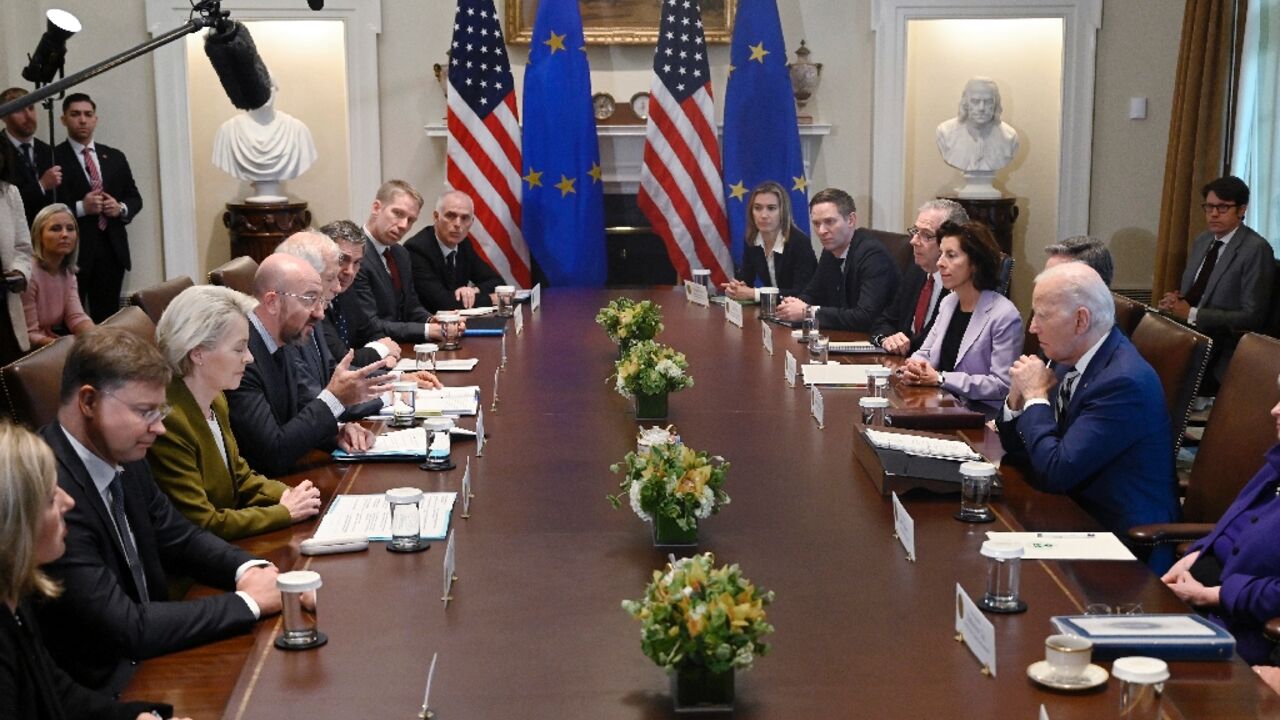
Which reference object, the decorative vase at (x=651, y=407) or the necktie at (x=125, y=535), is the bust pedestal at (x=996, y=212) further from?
the necktie at (x=125, y=535)

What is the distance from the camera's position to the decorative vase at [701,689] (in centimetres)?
222

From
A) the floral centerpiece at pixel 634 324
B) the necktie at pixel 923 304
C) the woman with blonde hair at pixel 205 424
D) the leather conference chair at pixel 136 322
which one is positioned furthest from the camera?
the necktie at pixel 923 304

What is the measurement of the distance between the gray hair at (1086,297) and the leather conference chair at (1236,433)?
0.39 metres

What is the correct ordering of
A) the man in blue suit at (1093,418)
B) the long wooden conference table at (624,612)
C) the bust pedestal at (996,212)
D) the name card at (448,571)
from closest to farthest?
the long wooden conference table at (624,612), the name card at (448,571), the man in blue suit at (1093,418), the bust pedestal at (996,212)

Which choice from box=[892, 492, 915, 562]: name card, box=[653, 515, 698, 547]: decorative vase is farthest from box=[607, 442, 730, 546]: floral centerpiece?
box=[892, 492, 915, 562]: name card

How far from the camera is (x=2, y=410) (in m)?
3.38

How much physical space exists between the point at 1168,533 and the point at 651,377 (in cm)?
144

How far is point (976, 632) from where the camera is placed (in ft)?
8.02

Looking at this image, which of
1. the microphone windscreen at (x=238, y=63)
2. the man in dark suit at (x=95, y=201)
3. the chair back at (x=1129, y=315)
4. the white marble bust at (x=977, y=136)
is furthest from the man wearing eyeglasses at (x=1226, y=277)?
the man in dark suit at (x=95, y=201)

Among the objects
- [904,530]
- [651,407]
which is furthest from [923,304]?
[904,530]

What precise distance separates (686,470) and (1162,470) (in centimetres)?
146

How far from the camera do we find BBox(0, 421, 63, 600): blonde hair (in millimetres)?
2156

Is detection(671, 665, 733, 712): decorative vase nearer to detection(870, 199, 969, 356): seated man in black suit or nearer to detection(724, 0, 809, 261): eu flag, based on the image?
detection(870, 199, 969, 356): seated man in black suit

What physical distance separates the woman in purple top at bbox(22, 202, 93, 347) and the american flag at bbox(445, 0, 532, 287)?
2.41 meters
